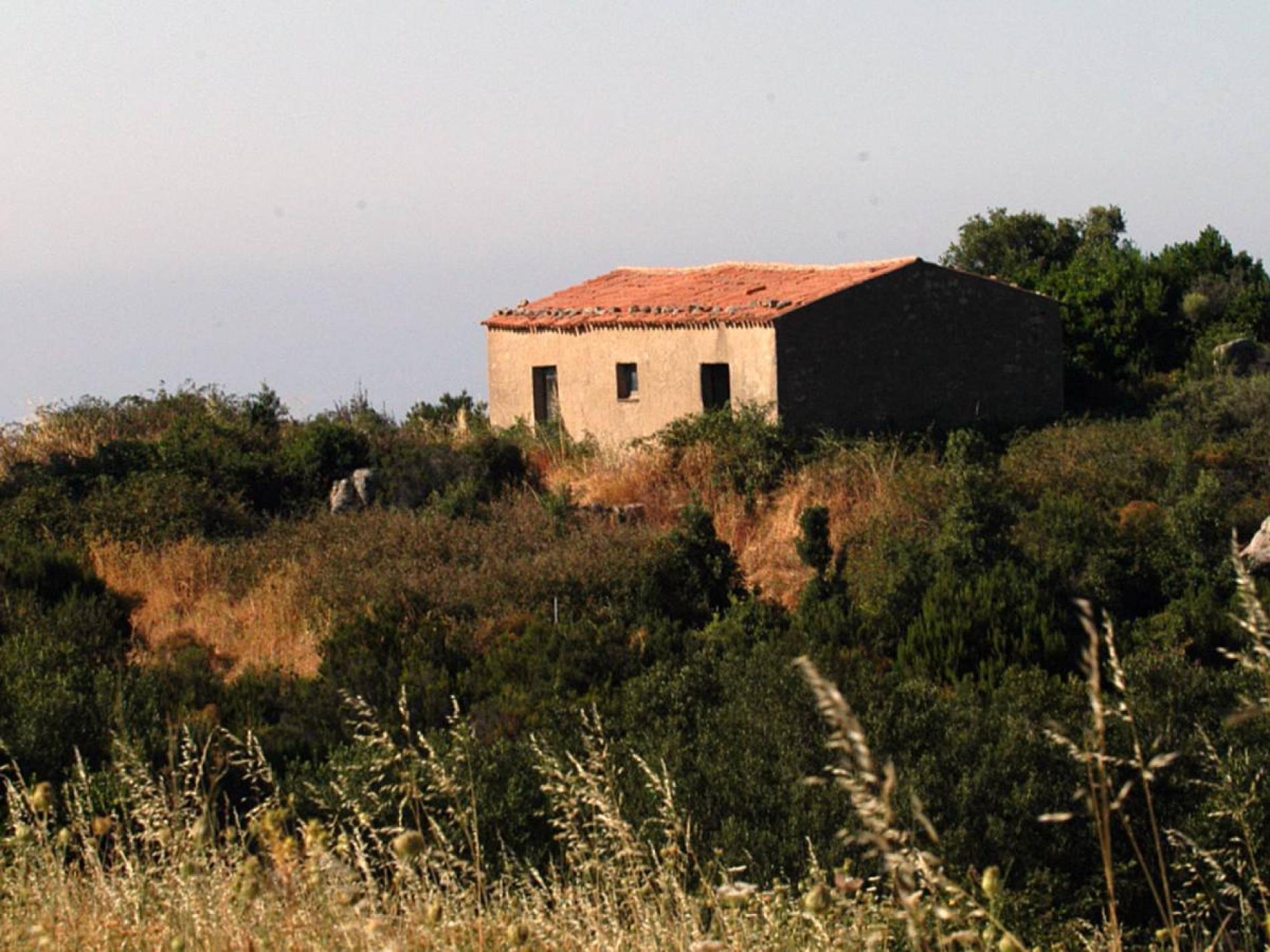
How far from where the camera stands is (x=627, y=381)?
74.5 ft

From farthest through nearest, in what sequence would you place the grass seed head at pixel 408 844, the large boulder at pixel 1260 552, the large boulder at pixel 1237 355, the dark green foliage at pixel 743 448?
the large boulder at pixel 1237 355, the dark green foliage at pixel 743 448, the large boulder at pixel 1260 552, the grass seed head at pixel 408 844

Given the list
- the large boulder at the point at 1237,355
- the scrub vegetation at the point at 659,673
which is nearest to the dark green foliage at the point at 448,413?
the scrub vegetation at the point at 659,673

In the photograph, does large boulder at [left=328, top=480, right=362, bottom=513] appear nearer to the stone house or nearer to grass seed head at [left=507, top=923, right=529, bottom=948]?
the stone house

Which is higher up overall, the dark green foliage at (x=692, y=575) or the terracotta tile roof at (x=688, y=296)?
the terracotta tile roof at (x=688, y=296)

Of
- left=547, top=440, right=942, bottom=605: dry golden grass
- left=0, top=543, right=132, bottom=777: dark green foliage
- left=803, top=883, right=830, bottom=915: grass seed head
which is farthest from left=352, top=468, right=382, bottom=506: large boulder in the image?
left=803, top=883, right=830, bottom=915: grass seed head

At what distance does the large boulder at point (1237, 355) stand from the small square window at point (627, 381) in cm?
875

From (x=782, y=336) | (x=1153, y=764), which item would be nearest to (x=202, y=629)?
(x=782, y=336)

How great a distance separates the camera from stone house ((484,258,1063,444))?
66.0ft

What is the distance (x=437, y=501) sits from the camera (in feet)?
64.6

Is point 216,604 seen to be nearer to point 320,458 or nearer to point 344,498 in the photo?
point 344,498

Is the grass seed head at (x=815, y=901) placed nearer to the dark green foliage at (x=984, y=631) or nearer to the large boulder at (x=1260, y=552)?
the dark green foliage at (x=984, y=631)

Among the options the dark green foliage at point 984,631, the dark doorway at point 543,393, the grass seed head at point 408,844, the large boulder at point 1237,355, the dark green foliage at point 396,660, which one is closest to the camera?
the grass seed head at point 408,844

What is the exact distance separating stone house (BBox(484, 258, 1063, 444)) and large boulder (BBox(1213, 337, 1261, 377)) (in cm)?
253

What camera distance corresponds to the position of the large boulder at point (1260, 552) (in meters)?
15.5
